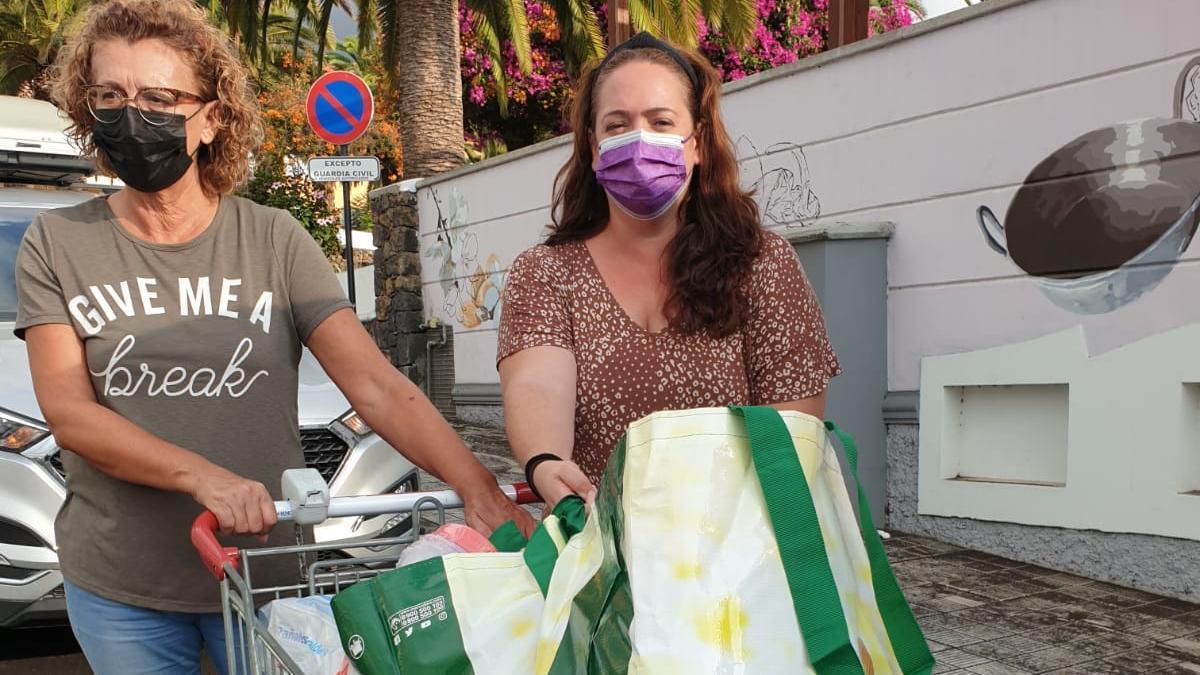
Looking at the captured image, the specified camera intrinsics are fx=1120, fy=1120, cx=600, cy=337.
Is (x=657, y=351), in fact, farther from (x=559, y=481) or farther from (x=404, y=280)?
(x=404, y=280)

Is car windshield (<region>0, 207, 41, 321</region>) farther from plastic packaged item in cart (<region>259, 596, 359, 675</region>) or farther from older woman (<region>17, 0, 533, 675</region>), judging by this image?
plastic packaged item in cart (<region>259, 596, 359, 675</region>)

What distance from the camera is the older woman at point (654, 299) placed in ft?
7.03

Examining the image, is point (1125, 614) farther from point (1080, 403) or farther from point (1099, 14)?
point (1099, 14)

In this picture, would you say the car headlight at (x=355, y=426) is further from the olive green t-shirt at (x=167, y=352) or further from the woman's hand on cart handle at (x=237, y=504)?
the woman's hand on cart handle at (x=237, y=504)

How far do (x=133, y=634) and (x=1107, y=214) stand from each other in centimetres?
461

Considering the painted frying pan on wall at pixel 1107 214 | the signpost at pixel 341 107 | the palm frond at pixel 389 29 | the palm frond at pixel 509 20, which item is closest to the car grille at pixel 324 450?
the painted frying pan on wall at pixel 1107 214

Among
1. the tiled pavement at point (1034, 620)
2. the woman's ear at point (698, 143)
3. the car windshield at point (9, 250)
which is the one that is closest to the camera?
the woman's ear at point (698, 143)

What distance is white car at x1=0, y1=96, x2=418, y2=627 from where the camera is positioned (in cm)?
401

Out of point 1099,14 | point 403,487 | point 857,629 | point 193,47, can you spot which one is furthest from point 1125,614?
point 193,47

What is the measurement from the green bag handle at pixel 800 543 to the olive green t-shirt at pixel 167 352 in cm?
115

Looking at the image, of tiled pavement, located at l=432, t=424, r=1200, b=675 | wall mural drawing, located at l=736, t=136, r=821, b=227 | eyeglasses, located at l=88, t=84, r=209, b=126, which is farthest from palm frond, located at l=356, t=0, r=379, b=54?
eyeglasses, located at l=88, t=84, r=209, b=126

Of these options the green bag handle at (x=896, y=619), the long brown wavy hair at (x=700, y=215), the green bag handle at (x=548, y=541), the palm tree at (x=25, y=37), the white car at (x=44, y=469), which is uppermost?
the palm tree at (x=25, y=37)

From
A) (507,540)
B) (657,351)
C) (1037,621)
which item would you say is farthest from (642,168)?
(1037,621)

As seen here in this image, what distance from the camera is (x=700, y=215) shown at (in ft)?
7.54
